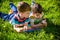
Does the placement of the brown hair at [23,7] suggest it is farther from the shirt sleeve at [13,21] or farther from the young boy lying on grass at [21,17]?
the shirt sleeve at [13,21]

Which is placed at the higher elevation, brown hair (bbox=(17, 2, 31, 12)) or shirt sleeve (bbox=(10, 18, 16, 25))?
A: brown hair (bbox=(17, 2, 31, 12))

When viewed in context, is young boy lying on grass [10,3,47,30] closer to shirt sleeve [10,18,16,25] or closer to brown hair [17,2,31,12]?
brown hair [17,2,31,12]

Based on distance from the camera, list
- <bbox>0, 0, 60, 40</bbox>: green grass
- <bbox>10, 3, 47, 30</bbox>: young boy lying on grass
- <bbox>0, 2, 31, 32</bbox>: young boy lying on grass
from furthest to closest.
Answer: <bbox>10, 3, 47, 30</bbox>: young boy lying on grass
<bbox>0, 2, 31, 32</bbox>: young boy lying on grass
<bbox>0, 0, 60, 40</bbox>: green grass

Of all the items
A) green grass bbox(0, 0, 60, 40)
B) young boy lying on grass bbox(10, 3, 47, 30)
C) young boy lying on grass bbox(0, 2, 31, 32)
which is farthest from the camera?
young boy lying on grass bbox(10, 3, 47, 30)

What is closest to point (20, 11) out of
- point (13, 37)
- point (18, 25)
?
point (18, 25)

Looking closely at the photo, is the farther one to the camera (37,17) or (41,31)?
(37,17)

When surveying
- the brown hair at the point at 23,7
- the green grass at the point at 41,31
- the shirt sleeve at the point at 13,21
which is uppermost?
the brown hair at the point at 23,7

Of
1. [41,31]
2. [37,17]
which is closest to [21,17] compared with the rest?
[37,17]

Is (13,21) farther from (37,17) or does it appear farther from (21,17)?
(37,17)

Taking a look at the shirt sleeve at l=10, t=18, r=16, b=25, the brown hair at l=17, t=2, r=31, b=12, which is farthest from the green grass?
the brown hair at l=17, t=2, r=31, b=12

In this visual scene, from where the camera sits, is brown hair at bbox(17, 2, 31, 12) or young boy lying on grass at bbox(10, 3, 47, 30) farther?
young boy lying on grass at bbox(10, 3, 47, 30)

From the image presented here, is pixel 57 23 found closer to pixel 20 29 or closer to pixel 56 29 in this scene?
pixel 56 29

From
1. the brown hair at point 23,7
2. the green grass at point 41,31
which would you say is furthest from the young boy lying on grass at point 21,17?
the green grass at point 41,31

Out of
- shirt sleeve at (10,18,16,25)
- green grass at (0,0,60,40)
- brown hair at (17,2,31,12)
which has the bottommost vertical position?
green grass at (0,0,60,40)
